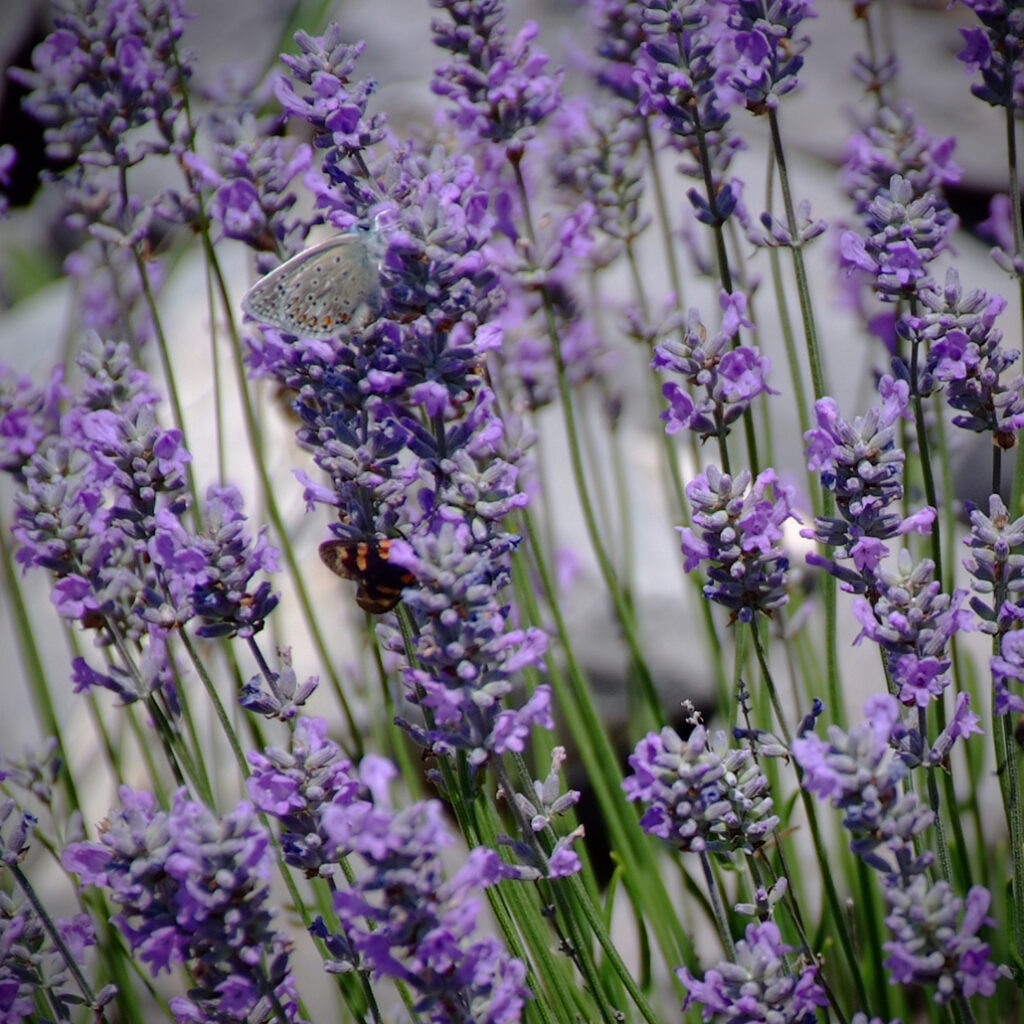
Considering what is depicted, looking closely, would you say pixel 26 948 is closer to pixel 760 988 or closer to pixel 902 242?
pixel 760 988

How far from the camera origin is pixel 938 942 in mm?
812

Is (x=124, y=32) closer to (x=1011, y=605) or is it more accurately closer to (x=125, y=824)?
(x=125, y=824)

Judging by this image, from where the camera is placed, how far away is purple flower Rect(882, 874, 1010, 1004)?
802 millimetres

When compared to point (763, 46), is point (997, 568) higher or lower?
lower

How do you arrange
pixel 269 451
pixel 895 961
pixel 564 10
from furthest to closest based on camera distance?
pixel 564 10, pixel 269 451, pixel 895 961

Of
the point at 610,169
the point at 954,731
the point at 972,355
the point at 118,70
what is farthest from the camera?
the point at 610,169

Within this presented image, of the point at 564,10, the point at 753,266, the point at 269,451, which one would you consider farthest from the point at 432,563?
the point at 564,10

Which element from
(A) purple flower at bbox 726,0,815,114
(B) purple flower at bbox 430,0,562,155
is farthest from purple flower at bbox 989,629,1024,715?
(B) purple flower at bbox 430,0,562,155

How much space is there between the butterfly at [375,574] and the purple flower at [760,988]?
45 cm

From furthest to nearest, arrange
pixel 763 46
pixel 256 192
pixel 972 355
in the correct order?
1. pixel 256 192
2. pixel 763 46
3. pixel 972 355

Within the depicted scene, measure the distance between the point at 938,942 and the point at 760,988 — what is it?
167 mm

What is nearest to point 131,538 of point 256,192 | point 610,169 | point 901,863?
point 256,192

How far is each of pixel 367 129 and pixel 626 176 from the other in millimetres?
701

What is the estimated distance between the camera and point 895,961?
82 centimetres
